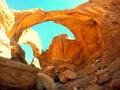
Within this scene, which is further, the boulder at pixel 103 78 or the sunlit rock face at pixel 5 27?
the sunlit rock face at pixel 5 27

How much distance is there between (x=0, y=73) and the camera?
7.25 meters

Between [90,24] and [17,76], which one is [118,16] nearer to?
[90,24]

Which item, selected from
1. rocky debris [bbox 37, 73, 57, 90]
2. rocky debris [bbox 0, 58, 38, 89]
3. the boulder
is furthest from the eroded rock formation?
rocky debris [bbox 0, 58, 38, 89]

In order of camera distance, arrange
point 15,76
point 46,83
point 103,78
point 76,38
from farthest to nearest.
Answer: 1. point 76,38
2. point 103,78
3. point 46,83
4. point 15,76

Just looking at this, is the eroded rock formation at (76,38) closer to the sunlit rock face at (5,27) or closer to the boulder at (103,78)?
the sunlit rock face at (5,27)

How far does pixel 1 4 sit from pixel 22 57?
16.2 feet

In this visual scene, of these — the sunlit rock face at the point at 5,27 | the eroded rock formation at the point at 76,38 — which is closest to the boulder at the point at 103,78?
the eroded rock formation at the point at 76,38

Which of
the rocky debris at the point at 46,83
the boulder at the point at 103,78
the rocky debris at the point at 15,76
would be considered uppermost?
the rocky debris at the point at 15,76

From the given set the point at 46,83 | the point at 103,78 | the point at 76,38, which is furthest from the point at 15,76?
the point at 76,38

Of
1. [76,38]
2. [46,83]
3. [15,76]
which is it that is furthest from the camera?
[76,38]

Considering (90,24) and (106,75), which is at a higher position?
(90,24)

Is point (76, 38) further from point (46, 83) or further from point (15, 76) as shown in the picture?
point (15, 76)

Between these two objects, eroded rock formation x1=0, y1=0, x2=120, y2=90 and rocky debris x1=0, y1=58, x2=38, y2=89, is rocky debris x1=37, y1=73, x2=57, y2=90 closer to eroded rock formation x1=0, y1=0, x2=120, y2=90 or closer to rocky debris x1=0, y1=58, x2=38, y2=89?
rocky debris x1=0, y1=58, x2=38, y2=89

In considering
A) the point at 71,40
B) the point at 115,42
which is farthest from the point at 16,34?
the point at 115,42
